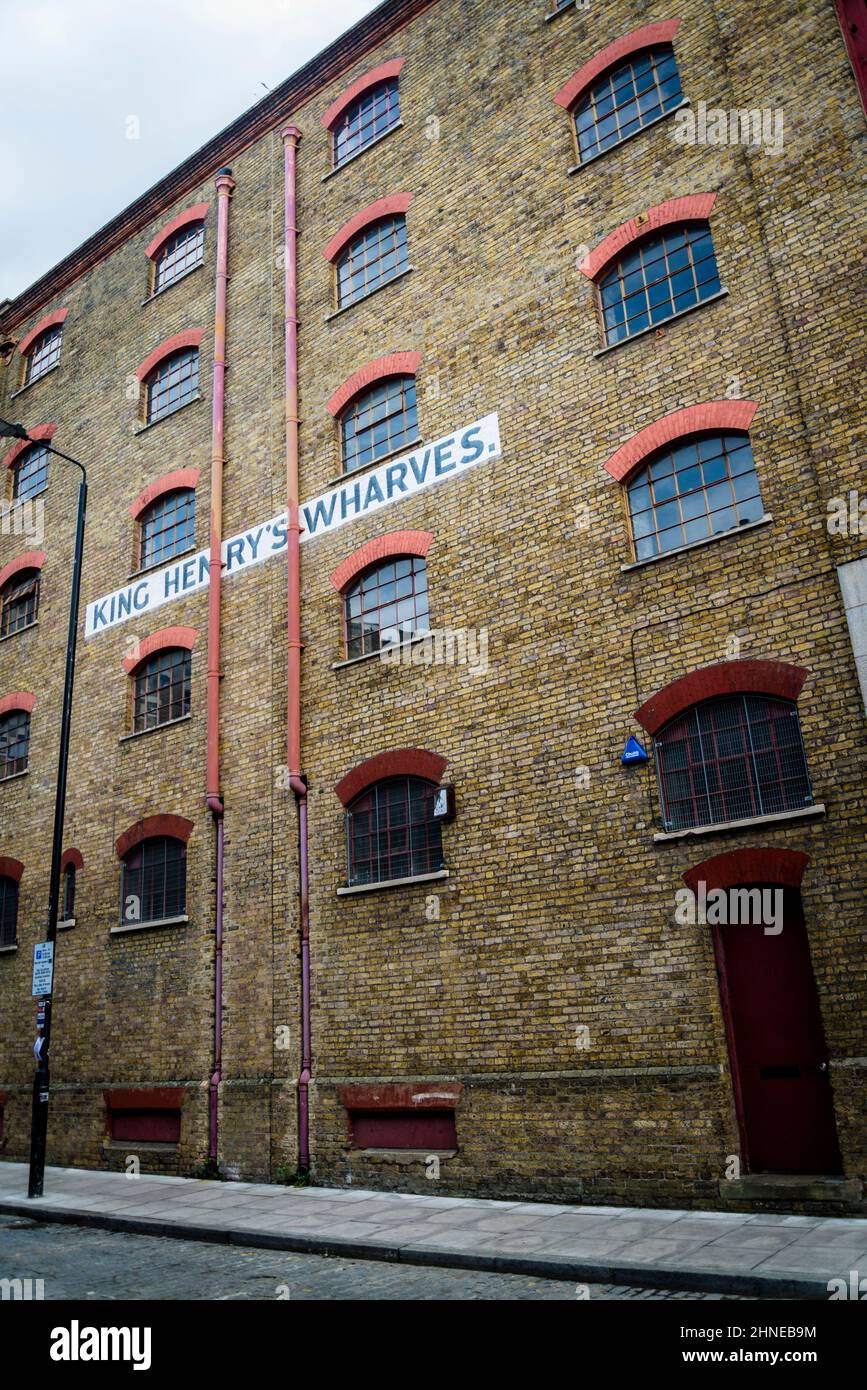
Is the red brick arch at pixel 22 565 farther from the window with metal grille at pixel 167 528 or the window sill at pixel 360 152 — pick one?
the window sill at pixel 360 152

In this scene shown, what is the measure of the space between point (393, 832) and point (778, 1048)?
4.87 m

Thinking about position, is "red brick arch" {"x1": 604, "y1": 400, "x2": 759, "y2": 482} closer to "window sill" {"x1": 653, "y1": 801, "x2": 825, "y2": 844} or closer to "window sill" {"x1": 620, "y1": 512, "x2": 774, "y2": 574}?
"window sill" {"x1": 620, "y1": 512, "x2": 774, "y2": 574}

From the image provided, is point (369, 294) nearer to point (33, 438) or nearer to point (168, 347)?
point (168, 347)

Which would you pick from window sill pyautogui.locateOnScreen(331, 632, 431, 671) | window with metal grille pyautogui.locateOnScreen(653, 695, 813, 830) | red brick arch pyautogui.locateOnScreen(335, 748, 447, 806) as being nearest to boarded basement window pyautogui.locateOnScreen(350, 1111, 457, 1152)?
red brick arch pyautogui.locateOnScreen(335, 748, 447, 806)

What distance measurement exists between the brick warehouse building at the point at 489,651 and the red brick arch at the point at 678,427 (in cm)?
4

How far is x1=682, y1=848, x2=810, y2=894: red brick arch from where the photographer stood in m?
8.74

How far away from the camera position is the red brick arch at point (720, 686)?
911 cm

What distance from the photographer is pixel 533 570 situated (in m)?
11.3

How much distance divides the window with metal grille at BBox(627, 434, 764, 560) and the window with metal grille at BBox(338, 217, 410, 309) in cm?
558

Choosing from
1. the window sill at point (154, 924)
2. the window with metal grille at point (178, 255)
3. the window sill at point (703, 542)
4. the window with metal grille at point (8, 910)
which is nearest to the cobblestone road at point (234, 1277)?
the window sill at point (154, 924)

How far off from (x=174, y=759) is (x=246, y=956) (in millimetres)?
3321

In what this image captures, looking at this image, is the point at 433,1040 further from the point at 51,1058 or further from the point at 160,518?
the point at 160,518
